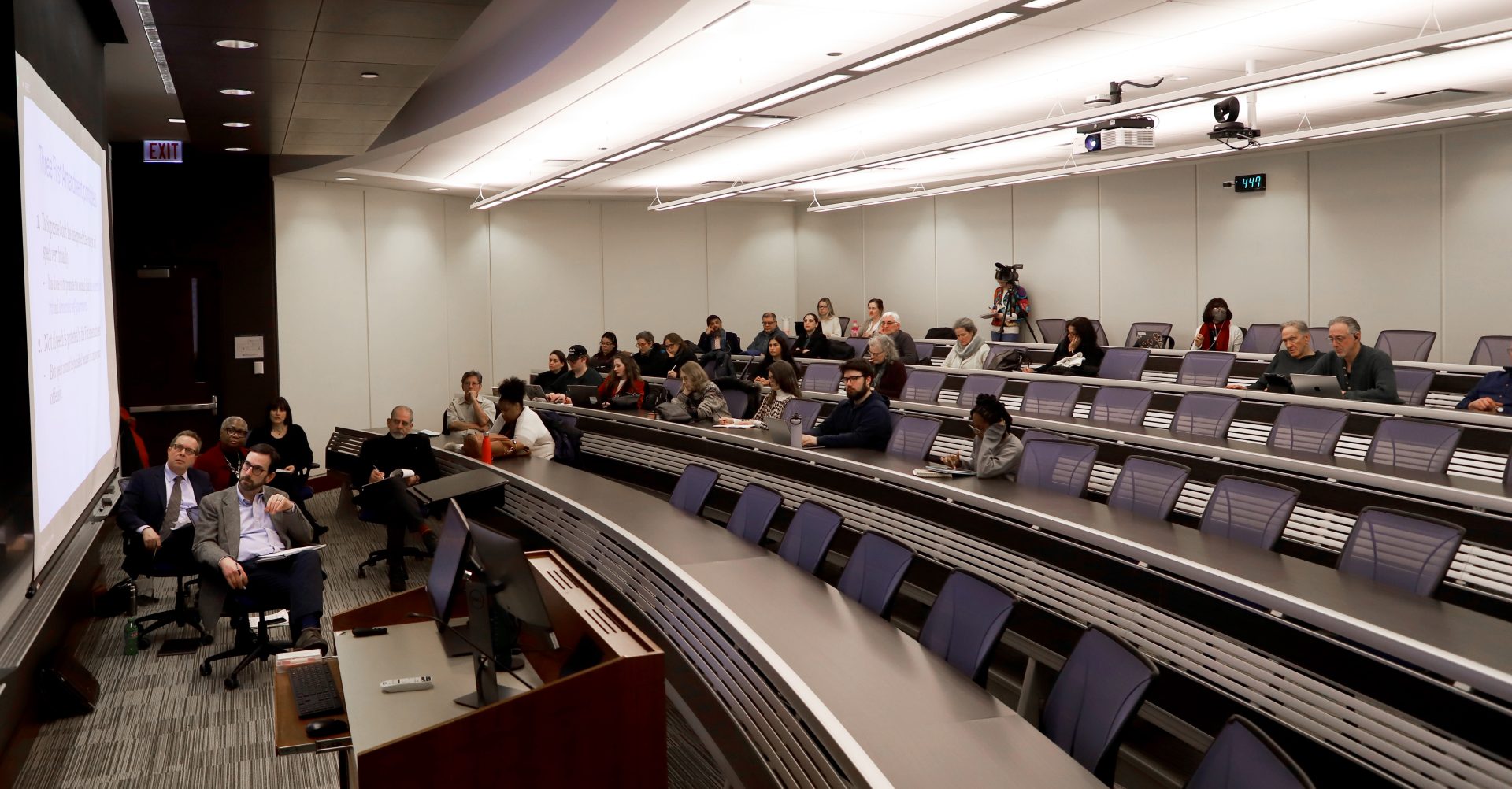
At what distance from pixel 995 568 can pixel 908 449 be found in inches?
72.2

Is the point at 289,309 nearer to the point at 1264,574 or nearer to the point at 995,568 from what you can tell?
the point at 995,568

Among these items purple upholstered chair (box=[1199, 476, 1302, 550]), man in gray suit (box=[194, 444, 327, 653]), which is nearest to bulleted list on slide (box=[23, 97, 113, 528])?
man in gray suit (box=[194, 444, 327, 653])

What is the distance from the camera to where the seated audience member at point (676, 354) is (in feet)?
40.3

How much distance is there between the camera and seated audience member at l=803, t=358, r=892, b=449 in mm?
6793

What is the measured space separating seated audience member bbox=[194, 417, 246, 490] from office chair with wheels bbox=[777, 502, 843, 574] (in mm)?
4468

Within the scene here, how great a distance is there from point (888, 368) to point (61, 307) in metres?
6.56

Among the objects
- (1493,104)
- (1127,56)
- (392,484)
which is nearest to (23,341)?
(392,484)

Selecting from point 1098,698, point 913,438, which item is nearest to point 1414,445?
point 913,438

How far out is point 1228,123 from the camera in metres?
8.25

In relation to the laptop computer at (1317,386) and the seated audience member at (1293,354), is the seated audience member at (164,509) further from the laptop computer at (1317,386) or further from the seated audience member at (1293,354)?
A: the seated audience member at (1293,354)

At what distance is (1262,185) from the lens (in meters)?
12.2

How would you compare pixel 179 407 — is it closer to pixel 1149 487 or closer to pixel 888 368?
pixel 888 368

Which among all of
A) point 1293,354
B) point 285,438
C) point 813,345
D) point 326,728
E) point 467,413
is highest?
point 813,345

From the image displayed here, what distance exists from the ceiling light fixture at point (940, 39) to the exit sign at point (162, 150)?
27.4 ft
